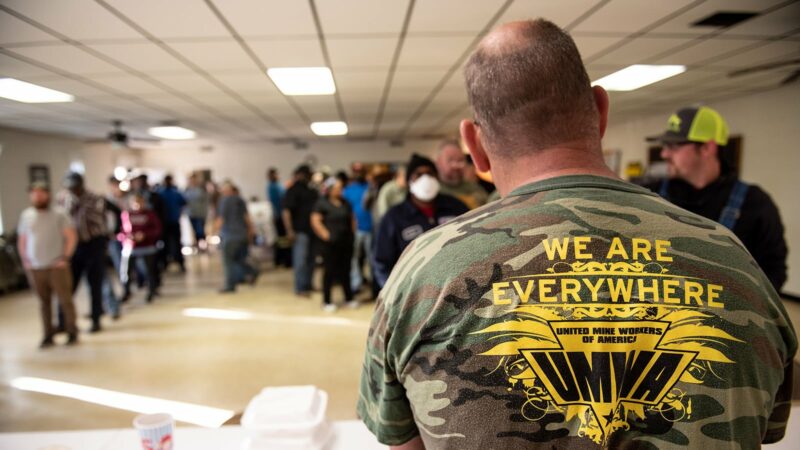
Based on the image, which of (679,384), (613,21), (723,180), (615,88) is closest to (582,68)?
(679,384)

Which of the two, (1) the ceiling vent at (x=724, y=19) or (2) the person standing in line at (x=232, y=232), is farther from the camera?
(2) the person standing in line at (x=232, y=232)

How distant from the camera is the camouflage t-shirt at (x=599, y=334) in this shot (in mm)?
549

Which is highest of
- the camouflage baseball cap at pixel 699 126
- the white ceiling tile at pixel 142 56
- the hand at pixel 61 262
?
the white ceiling tile at pixel 142 56

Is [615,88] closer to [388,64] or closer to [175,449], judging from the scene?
[388,64]

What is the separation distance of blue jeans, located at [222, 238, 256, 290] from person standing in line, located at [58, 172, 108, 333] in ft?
4.85

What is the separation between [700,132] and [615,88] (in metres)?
3.75

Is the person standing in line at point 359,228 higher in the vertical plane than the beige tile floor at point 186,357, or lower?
higher

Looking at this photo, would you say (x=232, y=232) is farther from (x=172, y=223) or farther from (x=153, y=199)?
(x=172, y=223)

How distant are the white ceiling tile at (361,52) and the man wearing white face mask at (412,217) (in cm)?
127

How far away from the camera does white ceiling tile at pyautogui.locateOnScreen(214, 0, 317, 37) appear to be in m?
2.47

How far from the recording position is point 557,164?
0.64 meters

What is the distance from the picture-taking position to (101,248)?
13.6 feet

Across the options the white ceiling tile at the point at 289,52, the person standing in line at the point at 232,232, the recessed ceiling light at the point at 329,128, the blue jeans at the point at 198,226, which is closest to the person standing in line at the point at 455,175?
the white ceiling tile at the point at 289,52

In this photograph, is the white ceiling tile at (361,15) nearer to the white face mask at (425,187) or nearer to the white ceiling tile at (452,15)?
the white ceiling tile at (452,15)
